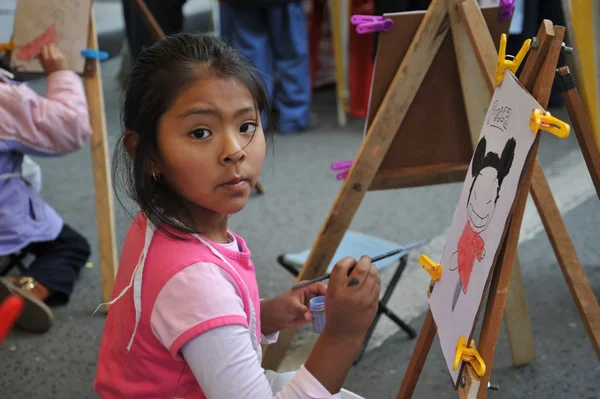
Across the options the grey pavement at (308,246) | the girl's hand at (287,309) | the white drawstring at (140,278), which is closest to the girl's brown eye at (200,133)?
the white drawstring at (140,278)

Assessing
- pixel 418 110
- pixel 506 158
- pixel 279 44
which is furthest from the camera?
pixel 279 44

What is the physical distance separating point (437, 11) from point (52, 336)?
1.41m

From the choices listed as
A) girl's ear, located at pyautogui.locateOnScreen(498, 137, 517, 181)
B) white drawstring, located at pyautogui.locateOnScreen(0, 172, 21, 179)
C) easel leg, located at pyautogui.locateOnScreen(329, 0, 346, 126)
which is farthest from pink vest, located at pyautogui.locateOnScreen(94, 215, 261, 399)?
easel leg, located at pyautogui.locateOnScreen(329, 0, 346, 126)

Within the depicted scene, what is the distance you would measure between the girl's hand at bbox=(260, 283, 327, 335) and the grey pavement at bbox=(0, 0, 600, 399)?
21.6 inches

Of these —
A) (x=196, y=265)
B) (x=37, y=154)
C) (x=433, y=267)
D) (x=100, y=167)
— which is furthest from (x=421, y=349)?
(x=37, y=154)

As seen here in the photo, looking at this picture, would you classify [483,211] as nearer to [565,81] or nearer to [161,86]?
[565,81]

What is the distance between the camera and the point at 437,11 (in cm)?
150

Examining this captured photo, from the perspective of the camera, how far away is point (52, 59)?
2111 millimetres

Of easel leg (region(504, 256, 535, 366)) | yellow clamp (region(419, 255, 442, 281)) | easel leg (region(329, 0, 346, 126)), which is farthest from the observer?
easel leg (region(329, 0, 346, 126))

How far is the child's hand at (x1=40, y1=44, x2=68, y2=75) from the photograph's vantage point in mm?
2109

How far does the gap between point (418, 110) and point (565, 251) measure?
1.66 ft

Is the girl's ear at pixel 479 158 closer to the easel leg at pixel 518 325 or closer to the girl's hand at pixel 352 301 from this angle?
the girl's hand at pixel 352 301

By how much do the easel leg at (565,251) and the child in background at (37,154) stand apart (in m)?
1.35

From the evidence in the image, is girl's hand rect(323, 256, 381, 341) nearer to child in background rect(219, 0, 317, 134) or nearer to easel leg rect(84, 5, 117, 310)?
easel leg rect(84, 5, 117, 310)
